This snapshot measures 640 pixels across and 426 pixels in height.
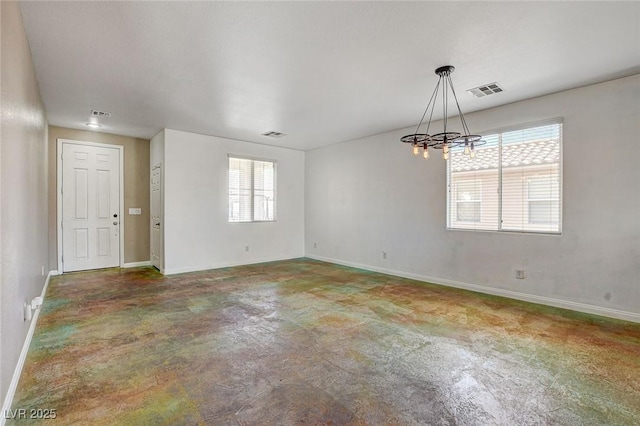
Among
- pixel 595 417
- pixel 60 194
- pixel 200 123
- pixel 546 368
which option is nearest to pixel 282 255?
pixel 200 123

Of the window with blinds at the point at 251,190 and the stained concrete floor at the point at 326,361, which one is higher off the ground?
the window with blinds at the point at 251,190

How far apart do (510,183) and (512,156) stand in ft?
1.30

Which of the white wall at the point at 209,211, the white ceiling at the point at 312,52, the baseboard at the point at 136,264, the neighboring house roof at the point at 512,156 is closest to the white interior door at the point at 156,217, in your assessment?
the baseboard at the point at 136,264

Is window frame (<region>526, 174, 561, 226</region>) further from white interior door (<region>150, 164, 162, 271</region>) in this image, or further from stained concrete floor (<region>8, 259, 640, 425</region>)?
white interior door (<region>150, 164, 162, 271</region>)

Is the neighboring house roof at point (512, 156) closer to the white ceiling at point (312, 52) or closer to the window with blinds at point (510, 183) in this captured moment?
the window with blinds at point (510, 183)

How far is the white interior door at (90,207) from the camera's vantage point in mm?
5934

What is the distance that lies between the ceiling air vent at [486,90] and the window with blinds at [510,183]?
859mm

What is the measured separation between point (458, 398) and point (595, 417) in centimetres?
80

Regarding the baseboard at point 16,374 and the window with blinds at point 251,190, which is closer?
the baseboard at point 16,374

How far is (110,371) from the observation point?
246 centimetres

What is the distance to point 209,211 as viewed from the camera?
645 cm

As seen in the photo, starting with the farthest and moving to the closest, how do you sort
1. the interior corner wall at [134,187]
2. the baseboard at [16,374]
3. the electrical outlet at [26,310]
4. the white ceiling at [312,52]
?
the interior corner wall at [134,187]
the electrical outlet at [26,310]
the white ceiling at [312,52]
the baseboard at [16,374]

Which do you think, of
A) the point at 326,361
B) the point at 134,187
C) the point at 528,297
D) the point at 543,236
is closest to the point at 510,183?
the point at 543,236

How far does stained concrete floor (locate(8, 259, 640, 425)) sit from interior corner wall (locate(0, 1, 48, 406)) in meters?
0.42
